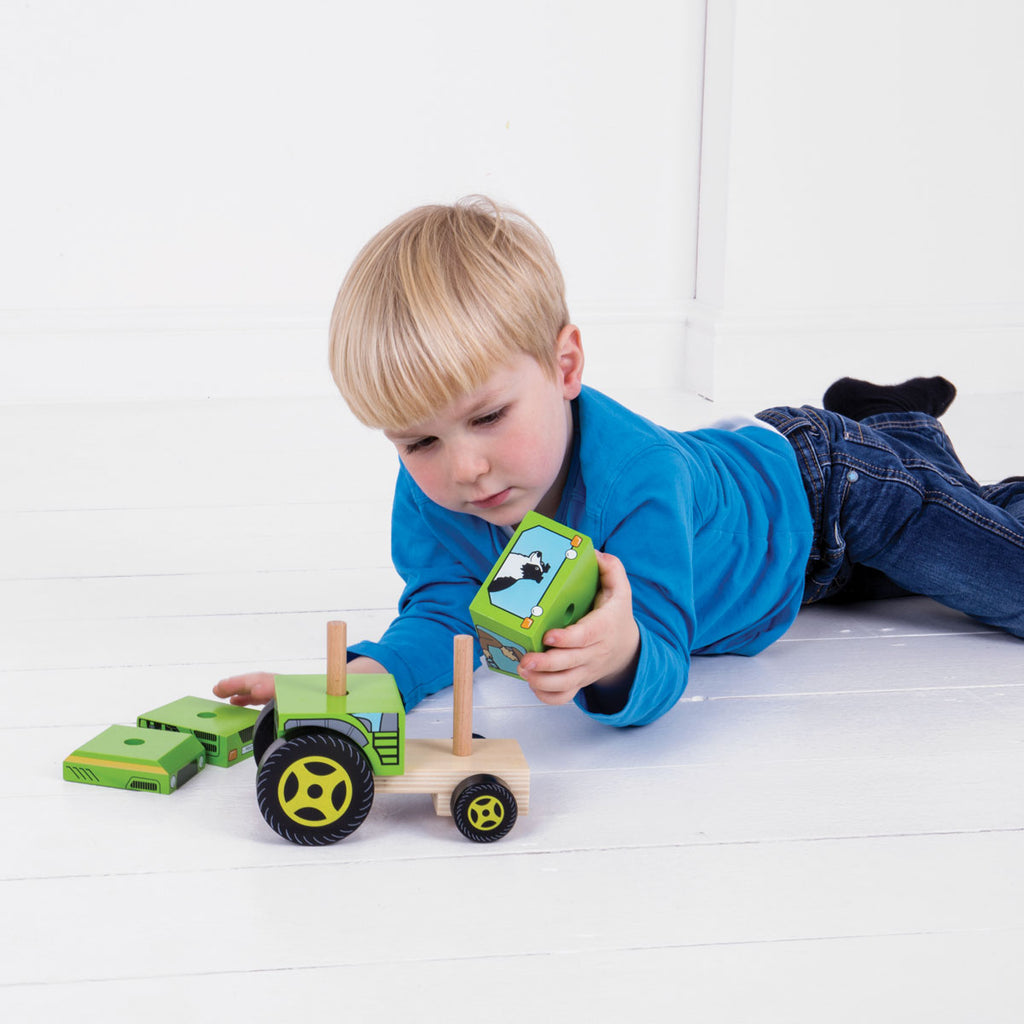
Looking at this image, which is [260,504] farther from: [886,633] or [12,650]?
[886,633]

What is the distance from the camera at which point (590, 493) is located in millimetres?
949

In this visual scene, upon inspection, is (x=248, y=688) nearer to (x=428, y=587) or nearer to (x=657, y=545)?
(x=428, y=587)

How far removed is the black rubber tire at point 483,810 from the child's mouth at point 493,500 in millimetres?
226

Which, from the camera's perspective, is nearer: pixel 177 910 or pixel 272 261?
pixel 177 910

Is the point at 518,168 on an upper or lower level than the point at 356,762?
upper

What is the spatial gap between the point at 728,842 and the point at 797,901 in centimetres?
8

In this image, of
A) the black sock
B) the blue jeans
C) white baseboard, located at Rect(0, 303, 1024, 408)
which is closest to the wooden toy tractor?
the blue jeans

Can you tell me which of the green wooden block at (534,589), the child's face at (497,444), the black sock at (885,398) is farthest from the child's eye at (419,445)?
the black sock at (885,398)

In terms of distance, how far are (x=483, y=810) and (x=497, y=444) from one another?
0.85 ft

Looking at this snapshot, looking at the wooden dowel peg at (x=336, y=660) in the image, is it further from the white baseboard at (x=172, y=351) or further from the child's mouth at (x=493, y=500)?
the white baseboard at (x=172, y=351)

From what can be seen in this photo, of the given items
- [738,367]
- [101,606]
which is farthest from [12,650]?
[738,367]

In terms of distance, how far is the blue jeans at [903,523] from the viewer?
1160mm

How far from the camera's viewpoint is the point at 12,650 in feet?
3.67

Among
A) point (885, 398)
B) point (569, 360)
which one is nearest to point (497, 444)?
point (569, 360)
